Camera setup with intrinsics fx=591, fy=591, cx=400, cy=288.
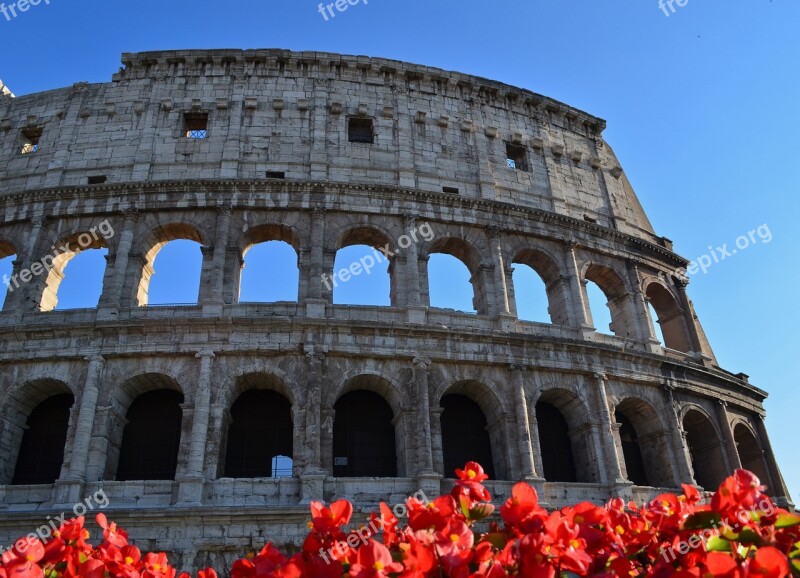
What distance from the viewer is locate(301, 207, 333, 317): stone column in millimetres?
17422

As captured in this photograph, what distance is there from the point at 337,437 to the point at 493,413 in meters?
4.62

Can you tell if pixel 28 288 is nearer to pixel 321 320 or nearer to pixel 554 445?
pixel 321 320

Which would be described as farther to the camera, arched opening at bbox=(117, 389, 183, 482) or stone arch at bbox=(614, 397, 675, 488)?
stone arch at bbox=(614, 397, 675, 488)

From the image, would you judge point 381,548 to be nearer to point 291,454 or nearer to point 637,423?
point 291,454

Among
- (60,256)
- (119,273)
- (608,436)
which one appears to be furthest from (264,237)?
(608,436)

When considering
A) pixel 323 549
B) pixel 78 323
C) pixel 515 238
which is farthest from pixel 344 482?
pixel 323 549

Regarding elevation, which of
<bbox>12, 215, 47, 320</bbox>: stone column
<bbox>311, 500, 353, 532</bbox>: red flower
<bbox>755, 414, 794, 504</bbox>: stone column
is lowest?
<bbox>311, 500, 353, 532</bbox>: red flower

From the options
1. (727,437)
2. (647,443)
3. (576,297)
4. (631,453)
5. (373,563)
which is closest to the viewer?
(373,563)

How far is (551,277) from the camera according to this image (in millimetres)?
21031

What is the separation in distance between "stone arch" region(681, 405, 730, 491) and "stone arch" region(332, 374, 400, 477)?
32.0ft

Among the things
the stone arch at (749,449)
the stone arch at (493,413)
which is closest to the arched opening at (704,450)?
the stone arch at (749,449)

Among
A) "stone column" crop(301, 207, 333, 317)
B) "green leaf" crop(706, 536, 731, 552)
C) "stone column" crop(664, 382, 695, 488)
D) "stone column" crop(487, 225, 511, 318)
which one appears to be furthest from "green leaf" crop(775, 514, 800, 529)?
"stone column" crop(664, 382, 695, 488)

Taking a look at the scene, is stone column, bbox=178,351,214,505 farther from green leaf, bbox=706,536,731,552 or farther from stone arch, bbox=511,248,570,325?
green leaf, bbox=706,536,731,552

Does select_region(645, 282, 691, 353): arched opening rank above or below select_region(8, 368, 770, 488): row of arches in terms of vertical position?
above
